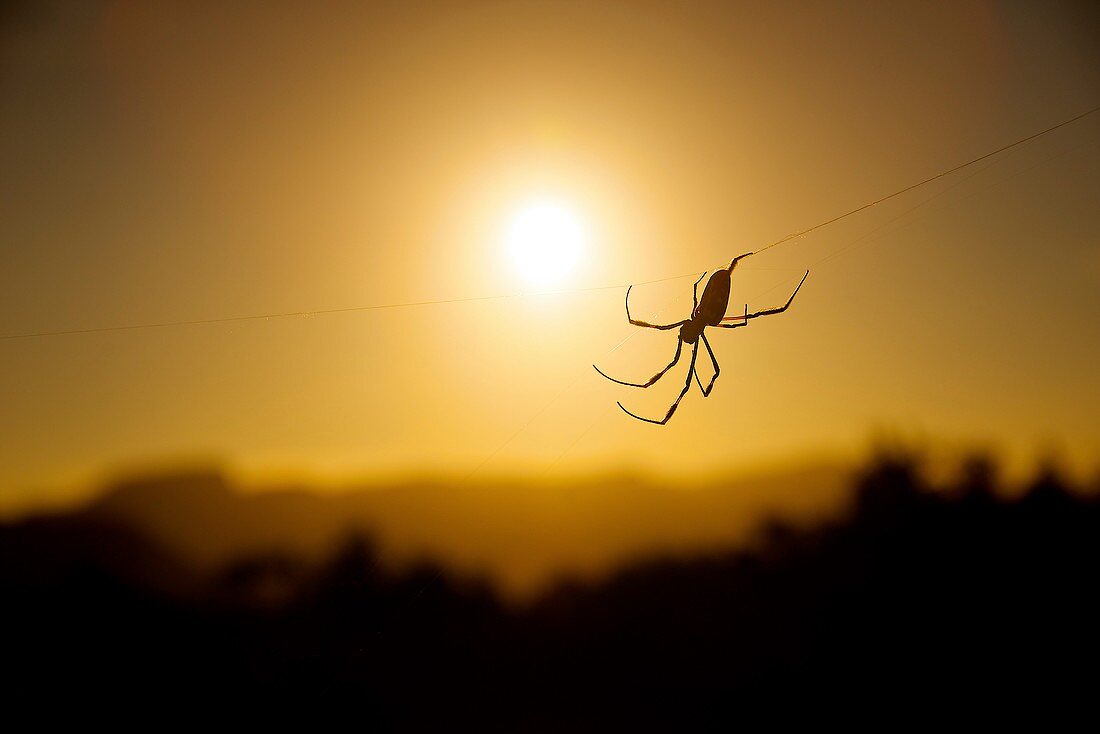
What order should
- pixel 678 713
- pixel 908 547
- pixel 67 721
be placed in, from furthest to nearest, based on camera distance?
pixel 908 547 < pixel 678 713 < pixel 67 721

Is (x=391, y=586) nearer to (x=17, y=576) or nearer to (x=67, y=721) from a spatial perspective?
(x=67, y=721)

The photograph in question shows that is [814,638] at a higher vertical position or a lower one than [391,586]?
lower

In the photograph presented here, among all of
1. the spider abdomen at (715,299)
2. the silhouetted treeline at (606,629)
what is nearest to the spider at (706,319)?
the spider abdomen at (715,299)

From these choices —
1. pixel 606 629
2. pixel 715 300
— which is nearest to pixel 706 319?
pixel 715 300

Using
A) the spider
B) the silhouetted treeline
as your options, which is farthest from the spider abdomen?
the silhouetted treeline

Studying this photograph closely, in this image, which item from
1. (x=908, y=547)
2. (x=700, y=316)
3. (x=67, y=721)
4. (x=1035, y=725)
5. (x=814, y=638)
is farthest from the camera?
(x=908, y=547)

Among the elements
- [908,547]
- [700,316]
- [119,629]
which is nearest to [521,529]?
[119,629]
